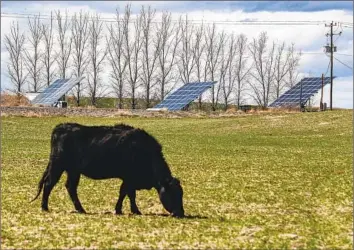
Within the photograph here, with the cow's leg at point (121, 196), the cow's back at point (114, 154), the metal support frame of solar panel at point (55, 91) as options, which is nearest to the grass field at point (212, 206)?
the cow's leg at point (121, 196)

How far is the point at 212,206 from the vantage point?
15109mm

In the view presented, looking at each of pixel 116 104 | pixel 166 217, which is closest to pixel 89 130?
pixel 166 217

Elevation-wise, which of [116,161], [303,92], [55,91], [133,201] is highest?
[303,92]

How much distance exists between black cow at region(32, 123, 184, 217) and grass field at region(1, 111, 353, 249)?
1.79 feet

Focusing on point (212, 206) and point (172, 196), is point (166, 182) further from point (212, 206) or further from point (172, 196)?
point (212, 206)

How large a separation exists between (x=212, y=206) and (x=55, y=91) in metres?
72.1

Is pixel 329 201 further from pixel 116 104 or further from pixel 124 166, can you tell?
pixel 116 104

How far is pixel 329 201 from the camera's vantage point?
1584 centimetres

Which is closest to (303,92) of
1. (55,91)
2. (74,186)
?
(55,91)

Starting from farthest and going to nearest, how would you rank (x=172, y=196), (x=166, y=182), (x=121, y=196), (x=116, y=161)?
(x=121, y=196), (x=116, y=161), (x=166, y=182), (x=172, y=196)

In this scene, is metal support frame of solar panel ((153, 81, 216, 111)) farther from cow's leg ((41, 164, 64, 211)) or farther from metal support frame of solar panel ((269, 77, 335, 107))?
cow's leg ((41, 164, 64, 211))

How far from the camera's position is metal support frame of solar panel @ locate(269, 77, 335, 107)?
84062 millimetres

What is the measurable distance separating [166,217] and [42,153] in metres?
20.0

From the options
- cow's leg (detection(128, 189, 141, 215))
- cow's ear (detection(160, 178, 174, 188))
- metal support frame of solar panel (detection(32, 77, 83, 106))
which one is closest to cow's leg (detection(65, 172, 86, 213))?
cow's leg (detection(128, 189, 141, 215))
